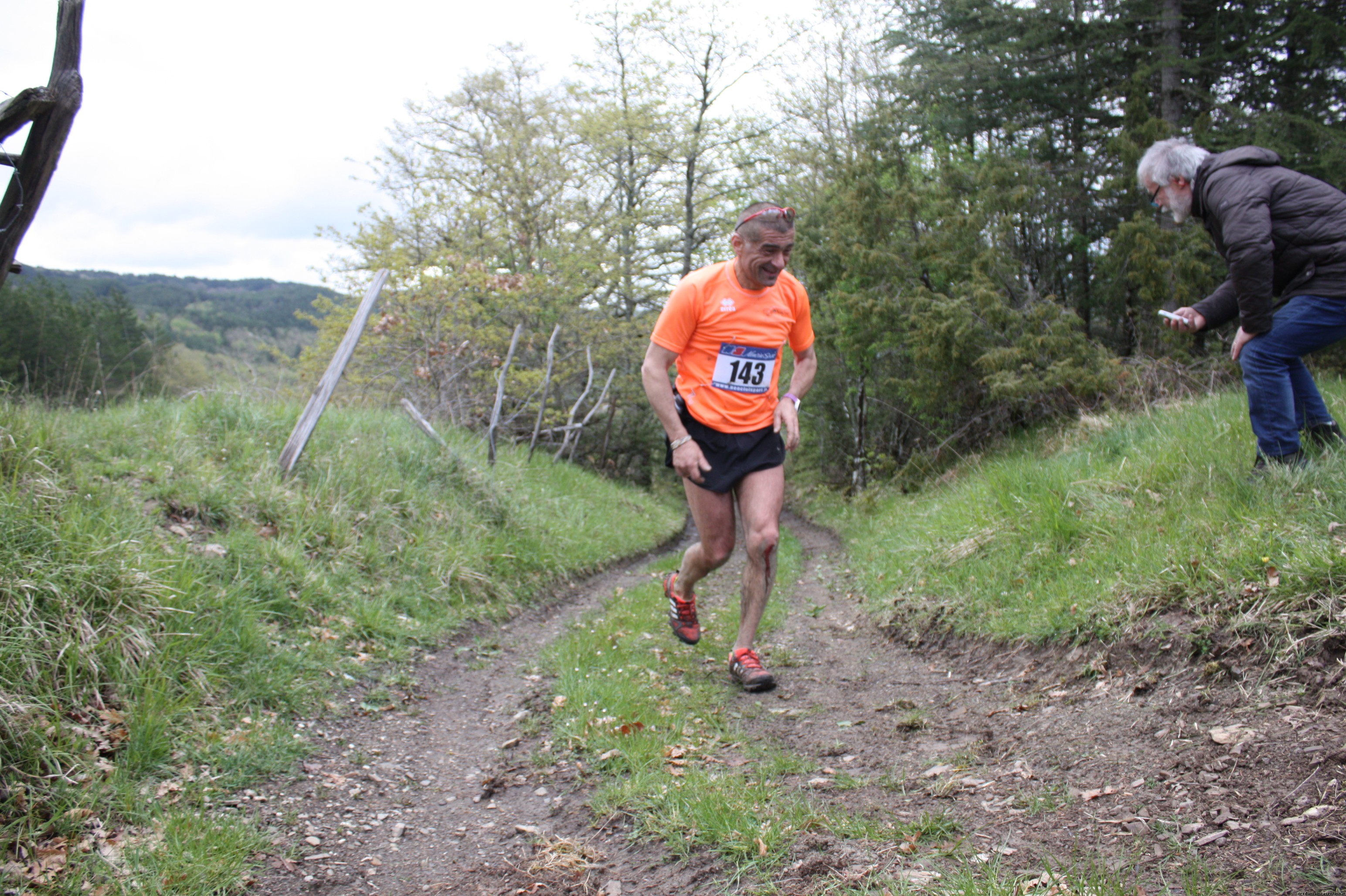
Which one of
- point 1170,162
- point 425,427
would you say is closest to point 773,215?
point 1170,162

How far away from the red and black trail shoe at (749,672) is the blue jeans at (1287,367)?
9.56ft

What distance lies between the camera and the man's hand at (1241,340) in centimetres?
412

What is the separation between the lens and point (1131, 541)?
14.1 feet

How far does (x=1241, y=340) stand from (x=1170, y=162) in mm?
1074

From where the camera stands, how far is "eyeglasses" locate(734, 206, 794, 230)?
162 inches

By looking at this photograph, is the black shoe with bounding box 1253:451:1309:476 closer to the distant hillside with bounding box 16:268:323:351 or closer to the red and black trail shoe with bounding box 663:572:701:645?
the red and black trail shoe with bounding box 663:572:701:645

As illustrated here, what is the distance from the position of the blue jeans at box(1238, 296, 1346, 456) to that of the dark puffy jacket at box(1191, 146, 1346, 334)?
7 centimetres

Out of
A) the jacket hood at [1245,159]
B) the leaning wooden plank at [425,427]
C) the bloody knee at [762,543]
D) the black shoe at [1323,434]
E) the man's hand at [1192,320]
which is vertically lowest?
the bloody knee at [762,543]

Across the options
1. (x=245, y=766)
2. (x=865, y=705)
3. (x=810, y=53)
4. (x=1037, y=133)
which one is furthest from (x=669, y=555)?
(x=810, y=53)

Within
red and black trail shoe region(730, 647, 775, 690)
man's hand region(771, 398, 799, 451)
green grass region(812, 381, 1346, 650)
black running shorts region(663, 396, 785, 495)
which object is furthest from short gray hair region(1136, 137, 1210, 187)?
red and black trail shoe region(730, 647, 775, 690)

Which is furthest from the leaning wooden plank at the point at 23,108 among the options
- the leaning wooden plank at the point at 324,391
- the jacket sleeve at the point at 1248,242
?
the jacket sleeve at the point at 1248,242

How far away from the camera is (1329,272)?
13.0ft

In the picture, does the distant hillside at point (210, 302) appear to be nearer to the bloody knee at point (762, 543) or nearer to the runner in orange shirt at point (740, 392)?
the runner in orange shirt at point (740, 392)

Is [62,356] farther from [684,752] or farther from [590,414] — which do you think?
[590,414]
